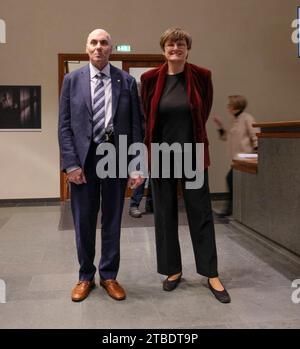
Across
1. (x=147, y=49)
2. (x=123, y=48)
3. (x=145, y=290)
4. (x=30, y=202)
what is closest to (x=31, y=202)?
(x=30, y=202)

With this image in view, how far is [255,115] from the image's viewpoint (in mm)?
6992

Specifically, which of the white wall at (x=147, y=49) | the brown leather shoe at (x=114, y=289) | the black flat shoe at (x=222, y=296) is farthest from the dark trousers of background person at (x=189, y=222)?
the white wall at (x=147, y=49)

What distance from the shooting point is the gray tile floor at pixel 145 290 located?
2.33m

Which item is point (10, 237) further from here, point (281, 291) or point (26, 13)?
point (26, 13)

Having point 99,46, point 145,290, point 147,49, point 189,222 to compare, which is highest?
point 147,49

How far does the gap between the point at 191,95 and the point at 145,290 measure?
1273 millimetres

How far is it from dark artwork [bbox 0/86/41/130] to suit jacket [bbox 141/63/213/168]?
4.28 metres

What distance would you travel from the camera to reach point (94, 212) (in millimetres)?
2643

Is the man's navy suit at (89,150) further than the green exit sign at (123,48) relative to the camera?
No

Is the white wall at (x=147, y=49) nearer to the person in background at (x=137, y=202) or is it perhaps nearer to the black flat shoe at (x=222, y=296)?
the person in background at (x=137, y=202)

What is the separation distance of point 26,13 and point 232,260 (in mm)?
4950

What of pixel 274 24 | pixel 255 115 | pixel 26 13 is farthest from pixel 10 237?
pixel 274 24

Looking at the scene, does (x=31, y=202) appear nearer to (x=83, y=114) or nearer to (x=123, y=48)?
(x=123, y=48)

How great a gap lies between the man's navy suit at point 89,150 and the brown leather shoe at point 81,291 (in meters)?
0.04
